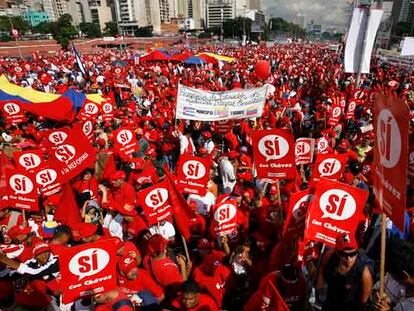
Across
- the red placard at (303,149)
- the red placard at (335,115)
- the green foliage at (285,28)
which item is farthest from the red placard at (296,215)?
the green foliage at (285,28)

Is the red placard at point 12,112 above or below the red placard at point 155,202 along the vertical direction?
below

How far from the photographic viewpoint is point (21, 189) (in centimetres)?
494

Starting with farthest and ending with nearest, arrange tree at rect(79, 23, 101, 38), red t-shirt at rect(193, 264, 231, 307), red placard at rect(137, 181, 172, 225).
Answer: tree at rect(79, 23, 101, 38) < red placard at rect(137, 181, 172, 225) < red t-shirt at rect(193, 264, 231, 307)

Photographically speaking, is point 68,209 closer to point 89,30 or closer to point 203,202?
point 203,202

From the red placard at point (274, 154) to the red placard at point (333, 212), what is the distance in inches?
48.7

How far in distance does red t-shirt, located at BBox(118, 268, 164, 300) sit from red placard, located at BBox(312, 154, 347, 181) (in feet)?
9.30

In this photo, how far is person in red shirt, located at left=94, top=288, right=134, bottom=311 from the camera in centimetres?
317

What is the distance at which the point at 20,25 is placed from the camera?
276ft

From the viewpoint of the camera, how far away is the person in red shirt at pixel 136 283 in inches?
148

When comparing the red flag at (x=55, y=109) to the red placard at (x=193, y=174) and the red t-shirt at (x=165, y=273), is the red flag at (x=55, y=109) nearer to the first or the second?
the red placard at (x=193, y=174)

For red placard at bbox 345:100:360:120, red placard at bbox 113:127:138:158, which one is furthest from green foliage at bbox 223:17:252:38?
red placard at bbox 113:127:138:158

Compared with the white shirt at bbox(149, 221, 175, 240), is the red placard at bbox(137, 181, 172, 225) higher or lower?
higher

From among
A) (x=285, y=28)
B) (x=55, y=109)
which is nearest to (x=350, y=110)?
(x=55, y=109)

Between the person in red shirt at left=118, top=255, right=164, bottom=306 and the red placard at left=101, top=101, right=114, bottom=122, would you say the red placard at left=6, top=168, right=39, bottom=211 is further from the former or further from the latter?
the red placard at left=101, top=101, right=114, bottom=122
